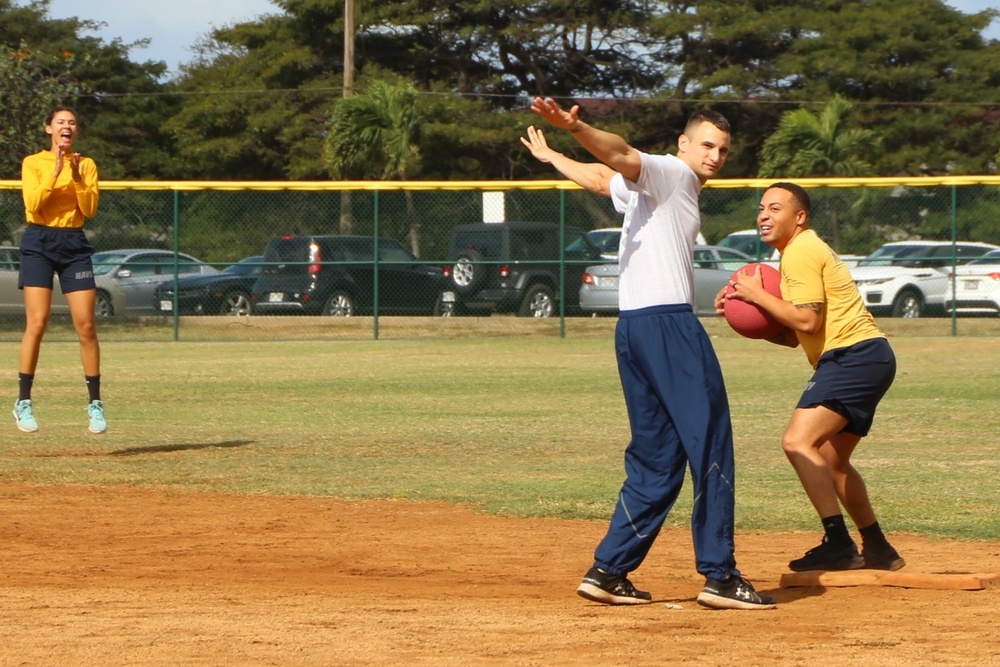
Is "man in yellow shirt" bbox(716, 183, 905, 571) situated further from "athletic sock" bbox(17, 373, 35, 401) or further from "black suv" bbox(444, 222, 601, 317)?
"black suv" bbox(444, 222, 601, 317)

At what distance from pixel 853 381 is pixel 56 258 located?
5.62 metres

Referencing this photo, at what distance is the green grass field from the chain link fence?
3.18 m

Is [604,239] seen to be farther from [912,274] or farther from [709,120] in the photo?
[709,120]

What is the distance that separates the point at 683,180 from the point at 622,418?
7.16 m

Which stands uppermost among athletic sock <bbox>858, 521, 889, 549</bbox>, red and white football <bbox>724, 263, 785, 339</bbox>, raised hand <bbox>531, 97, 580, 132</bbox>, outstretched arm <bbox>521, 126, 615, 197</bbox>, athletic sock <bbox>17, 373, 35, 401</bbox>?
raised hand <bbox>531, 97, 580, 132</bbox>

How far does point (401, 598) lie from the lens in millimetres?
5633

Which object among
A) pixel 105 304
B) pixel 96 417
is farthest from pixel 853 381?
pixel 105 304

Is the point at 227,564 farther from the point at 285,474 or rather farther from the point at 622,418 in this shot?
the point at 622,418

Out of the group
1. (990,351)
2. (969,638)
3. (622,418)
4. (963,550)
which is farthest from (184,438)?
(990,351)

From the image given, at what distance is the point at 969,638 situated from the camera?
194 inches

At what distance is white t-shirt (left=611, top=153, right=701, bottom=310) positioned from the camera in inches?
209

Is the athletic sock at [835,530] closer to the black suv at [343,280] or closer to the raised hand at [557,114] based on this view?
the raised hand at [557,114]

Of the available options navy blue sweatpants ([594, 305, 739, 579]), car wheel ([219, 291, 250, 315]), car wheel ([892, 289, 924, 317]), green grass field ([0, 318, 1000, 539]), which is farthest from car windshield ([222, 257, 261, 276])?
navy blue sweatpants ([594, 305, 739, 579])

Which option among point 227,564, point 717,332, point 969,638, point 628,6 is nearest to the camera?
point 969,638
